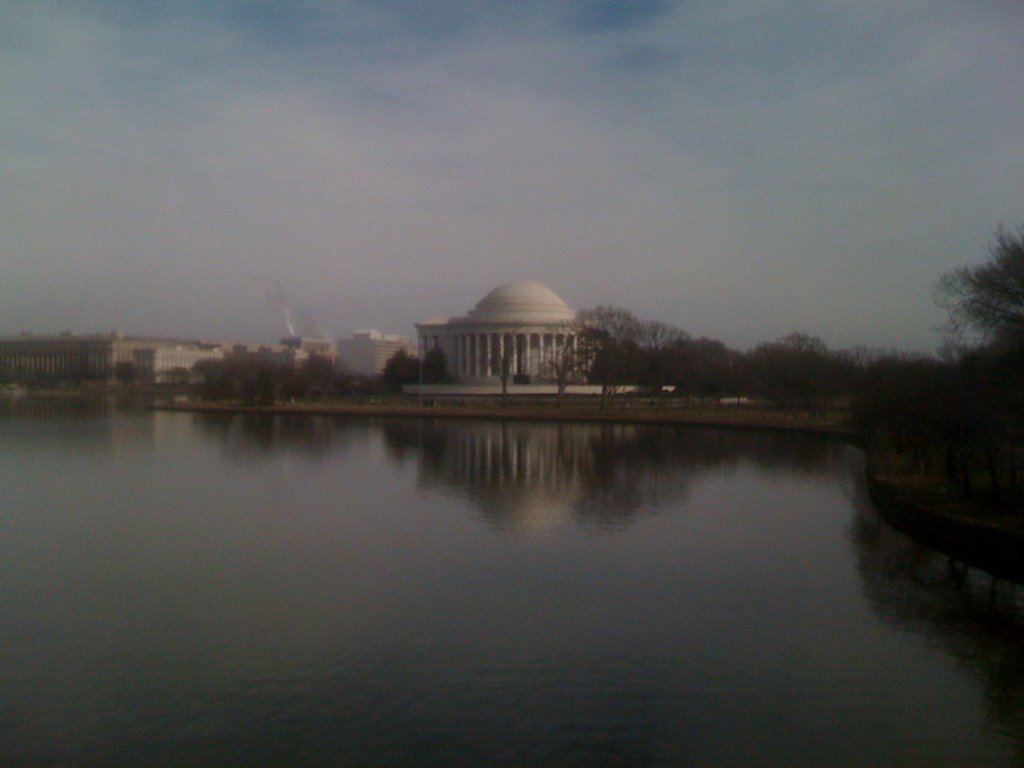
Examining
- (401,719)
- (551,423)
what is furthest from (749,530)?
(551,423)

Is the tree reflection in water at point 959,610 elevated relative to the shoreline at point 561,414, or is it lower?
lower

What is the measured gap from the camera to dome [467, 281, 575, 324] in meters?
75.3

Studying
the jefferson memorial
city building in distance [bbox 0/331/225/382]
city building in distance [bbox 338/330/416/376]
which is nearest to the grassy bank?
the jefferson memorial

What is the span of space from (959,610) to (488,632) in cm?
532

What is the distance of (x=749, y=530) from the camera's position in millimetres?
15477

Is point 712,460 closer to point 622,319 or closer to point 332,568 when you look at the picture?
point 332,568

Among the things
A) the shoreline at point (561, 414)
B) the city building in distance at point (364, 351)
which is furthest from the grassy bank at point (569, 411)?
the city building in distance at point (364, 351)

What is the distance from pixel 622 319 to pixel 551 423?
14162 mm

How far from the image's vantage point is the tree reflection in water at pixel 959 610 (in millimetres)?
8323

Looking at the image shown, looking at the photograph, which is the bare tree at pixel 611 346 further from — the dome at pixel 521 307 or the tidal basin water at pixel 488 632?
the tidal basin water at pixel 488 632

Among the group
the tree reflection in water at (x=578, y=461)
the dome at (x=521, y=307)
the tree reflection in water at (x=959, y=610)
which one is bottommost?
the tree reflection in water at (x=959, y=610)

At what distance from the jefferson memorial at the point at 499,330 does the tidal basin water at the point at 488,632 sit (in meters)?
52.4

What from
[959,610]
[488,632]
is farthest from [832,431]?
[488,632]

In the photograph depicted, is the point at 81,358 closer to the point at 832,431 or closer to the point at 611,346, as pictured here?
the point at 611,346
